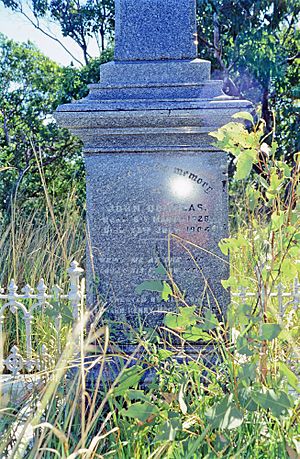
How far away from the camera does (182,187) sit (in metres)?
3.54

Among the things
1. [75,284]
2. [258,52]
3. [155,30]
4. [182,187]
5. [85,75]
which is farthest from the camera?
[85,75]

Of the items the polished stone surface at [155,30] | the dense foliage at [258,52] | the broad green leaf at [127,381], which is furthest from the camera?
the dense foliage at [258,52]

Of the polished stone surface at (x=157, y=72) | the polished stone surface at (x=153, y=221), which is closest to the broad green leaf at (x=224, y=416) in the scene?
the polished stone surface at (x=153, y=221)

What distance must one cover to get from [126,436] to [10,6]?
44.6 ft

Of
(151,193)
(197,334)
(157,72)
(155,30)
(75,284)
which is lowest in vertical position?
(75,284)

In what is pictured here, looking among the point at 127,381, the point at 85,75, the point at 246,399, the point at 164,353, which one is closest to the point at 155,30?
the point at 164,353

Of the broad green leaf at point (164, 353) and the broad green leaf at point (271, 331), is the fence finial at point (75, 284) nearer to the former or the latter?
the broad green leaf at point (164, 353)

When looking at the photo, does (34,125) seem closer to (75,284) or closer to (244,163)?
(75,284)

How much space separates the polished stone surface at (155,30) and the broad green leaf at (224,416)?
88.8 inches

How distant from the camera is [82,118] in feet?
11.1

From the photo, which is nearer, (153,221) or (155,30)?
(153,221)

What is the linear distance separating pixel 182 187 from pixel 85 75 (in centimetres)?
816

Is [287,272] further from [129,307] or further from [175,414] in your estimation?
[129,307]

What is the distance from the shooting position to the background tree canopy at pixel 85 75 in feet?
33.5
